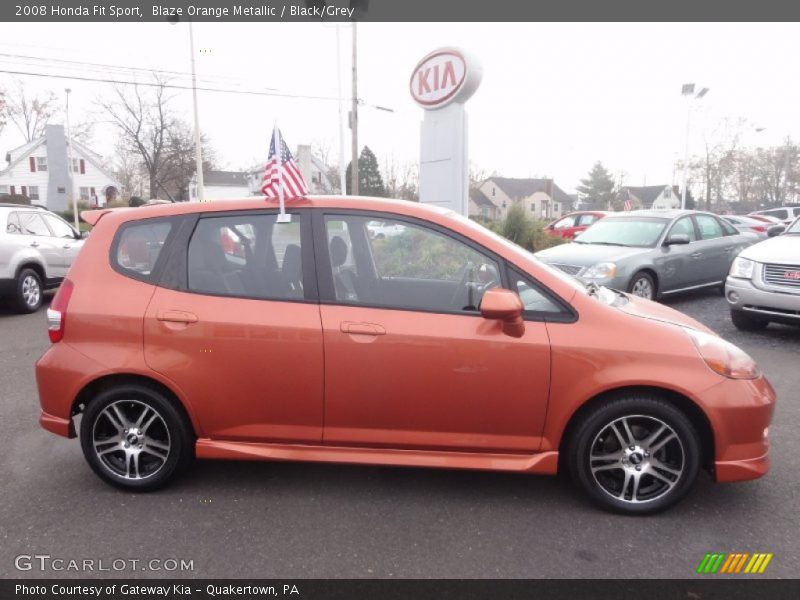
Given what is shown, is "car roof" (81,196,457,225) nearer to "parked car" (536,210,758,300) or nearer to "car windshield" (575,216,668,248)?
"parked car" (536,210,758,300)

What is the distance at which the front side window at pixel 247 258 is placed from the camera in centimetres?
330

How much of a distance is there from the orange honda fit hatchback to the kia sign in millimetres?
7900

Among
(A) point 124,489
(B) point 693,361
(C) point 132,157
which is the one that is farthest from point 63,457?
(C) point 132,157

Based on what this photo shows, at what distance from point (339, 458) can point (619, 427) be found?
1551mm

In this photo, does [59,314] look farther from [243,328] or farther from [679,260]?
[679,260]

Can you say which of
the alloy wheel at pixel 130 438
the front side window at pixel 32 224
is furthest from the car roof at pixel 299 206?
the front side window at pixel 32 224

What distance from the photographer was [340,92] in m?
24.2

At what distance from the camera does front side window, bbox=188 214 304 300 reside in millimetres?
3299

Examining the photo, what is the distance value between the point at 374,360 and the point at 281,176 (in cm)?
126

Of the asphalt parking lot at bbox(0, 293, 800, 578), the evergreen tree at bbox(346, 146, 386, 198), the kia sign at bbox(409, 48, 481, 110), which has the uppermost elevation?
the evergreen tree at bbox(346, 146, 386, 198)

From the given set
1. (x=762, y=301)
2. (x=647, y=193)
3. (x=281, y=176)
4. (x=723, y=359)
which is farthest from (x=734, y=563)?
(x=647, y=193)

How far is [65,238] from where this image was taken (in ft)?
34.3

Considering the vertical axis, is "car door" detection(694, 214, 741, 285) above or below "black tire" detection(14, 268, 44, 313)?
above
